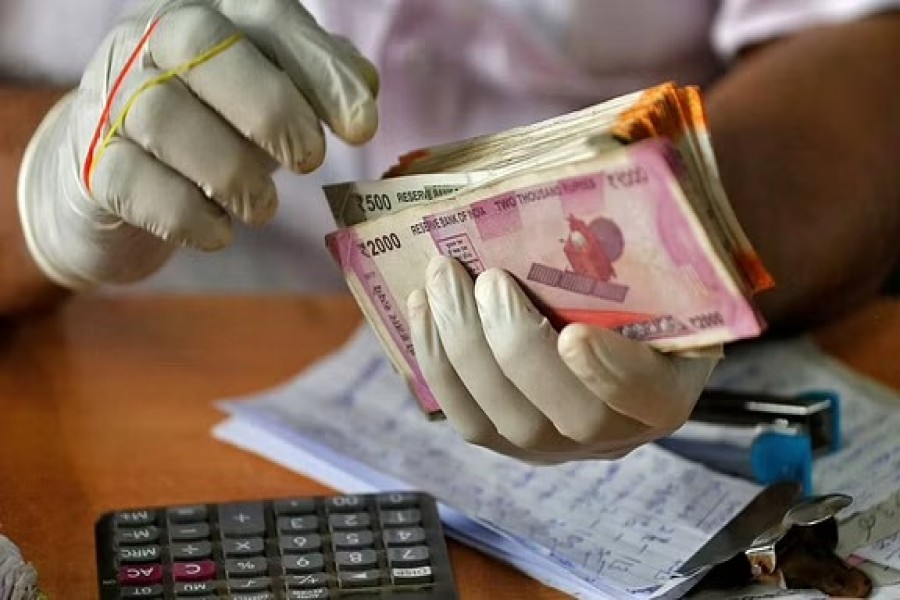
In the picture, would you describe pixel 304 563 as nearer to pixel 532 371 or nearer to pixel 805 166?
pixel 532 371

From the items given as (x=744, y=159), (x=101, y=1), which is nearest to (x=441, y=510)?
(x=744, y=159)

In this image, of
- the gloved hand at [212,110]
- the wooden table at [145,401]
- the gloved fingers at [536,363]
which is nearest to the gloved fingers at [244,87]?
the gloved hand at [212,110]

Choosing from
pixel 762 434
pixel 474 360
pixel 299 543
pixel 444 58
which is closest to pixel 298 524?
pixel 299 543

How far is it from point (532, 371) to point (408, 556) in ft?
0.38

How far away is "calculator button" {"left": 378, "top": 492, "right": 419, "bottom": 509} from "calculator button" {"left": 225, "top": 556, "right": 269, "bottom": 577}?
7cm

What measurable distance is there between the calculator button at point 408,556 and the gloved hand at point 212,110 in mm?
162

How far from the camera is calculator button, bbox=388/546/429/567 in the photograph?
2.26 ft

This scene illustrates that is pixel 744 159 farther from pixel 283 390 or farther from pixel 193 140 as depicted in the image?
pixel 193 140

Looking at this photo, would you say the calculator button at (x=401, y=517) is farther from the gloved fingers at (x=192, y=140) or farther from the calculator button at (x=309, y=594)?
the gloved fingers at (x=192, y=140)

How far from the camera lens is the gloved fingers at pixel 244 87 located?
26.1 inches

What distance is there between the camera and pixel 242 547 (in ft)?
2.26

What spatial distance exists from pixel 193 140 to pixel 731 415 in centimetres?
33

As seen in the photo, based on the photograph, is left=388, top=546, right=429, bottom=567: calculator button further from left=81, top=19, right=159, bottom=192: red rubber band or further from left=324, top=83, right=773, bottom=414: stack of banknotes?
left=81, top=19, right=159, bottom=192: red rubber band

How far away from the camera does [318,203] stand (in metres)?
1.10
